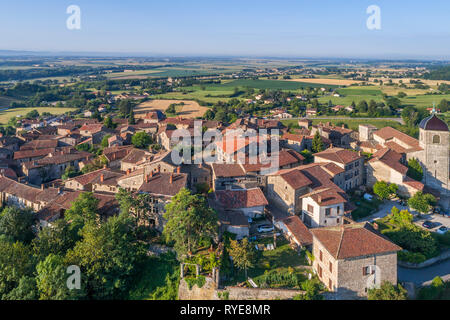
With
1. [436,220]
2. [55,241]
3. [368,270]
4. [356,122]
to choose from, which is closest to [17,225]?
[55,241]

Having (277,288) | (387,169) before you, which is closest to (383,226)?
(387,169)

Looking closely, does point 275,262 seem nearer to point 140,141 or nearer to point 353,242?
point 353,242

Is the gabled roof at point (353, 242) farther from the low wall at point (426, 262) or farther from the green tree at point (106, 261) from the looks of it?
the green tree at point (106, 261)

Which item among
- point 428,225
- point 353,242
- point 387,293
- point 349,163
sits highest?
point 349,163

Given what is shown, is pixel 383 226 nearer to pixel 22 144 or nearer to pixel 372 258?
pixel 372 258

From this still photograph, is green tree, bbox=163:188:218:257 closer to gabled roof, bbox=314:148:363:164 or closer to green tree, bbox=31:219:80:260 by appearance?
green tree, bbox=31:219:80:260

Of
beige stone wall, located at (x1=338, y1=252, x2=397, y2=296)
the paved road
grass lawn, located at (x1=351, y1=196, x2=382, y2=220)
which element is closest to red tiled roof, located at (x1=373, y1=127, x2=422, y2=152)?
grass lawn, located at (x1=351, y1=196, x2=382, y2=220)

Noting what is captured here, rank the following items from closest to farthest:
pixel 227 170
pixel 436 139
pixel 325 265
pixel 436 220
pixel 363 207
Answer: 1. pixel 325 265
2. pixel 436 220
3. pixel 363 207
4. pixel 227 170
5. pixel 436 139
